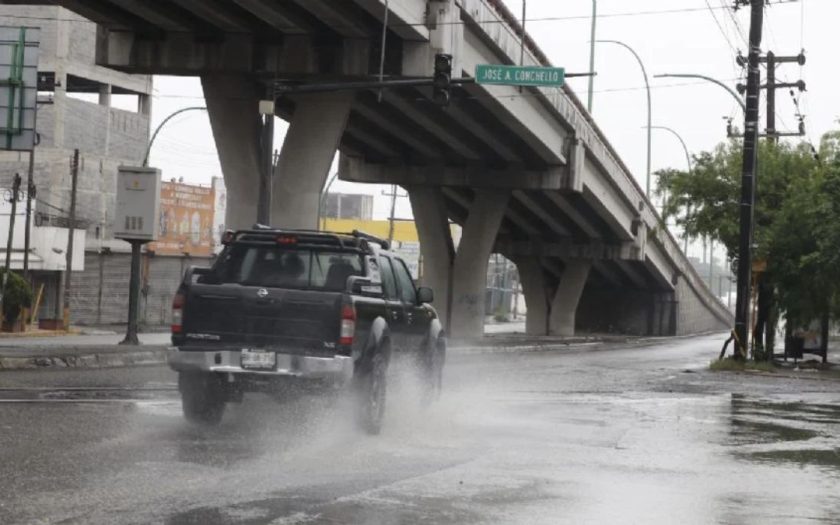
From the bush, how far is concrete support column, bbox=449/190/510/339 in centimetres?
1701

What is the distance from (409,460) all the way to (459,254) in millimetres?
45962

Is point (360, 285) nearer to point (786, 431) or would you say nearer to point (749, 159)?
point (786, 431)

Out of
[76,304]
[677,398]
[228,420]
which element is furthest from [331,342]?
[76,304]

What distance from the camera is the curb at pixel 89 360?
22.4m

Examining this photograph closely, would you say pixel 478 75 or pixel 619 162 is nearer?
pixel 478 75

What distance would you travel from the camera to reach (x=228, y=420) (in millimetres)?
14508

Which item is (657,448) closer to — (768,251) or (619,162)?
(768,251)

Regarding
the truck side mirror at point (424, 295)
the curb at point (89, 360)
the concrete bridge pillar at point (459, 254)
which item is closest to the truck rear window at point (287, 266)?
the truck side mirror at point (424, 295)

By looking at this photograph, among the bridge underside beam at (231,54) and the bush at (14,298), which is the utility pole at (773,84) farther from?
the bush at (14,298)

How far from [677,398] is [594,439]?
319 inches

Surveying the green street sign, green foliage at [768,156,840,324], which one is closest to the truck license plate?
the green street sign

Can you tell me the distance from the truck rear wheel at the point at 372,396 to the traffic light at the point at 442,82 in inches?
579

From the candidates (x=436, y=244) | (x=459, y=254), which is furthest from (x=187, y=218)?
(x=459, y=254)

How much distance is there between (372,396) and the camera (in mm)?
13781
